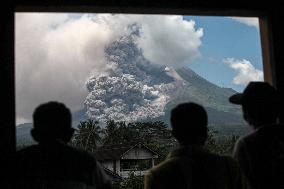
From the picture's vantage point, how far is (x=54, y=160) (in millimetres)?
1023

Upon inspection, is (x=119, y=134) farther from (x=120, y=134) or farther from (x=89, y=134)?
(x=89, y=134)

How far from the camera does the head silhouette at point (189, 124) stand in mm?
1051

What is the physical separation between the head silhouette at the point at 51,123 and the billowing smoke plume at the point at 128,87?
77.9 m

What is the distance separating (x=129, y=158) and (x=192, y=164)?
2816 centimetres

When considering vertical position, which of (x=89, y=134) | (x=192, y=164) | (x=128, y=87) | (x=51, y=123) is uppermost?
(x=128, y=87)

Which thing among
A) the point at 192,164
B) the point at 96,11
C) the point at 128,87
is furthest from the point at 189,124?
the point at 128,87

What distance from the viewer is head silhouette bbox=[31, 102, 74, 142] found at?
3.37 feet

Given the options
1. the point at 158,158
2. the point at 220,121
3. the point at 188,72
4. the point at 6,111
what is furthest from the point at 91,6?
the point at 188,72

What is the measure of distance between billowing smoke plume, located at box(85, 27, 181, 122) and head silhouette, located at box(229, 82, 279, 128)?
77881 millimetres

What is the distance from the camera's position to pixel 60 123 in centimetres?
104

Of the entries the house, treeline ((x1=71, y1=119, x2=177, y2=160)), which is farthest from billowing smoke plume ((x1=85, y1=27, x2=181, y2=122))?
the house

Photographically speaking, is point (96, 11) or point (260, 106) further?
point (96, 11)

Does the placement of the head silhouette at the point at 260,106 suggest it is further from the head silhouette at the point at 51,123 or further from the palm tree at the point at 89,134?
the palm tree at the point at 89,134

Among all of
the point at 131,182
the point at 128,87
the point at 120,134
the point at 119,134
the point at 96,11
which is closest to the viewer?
the point at 96,11
